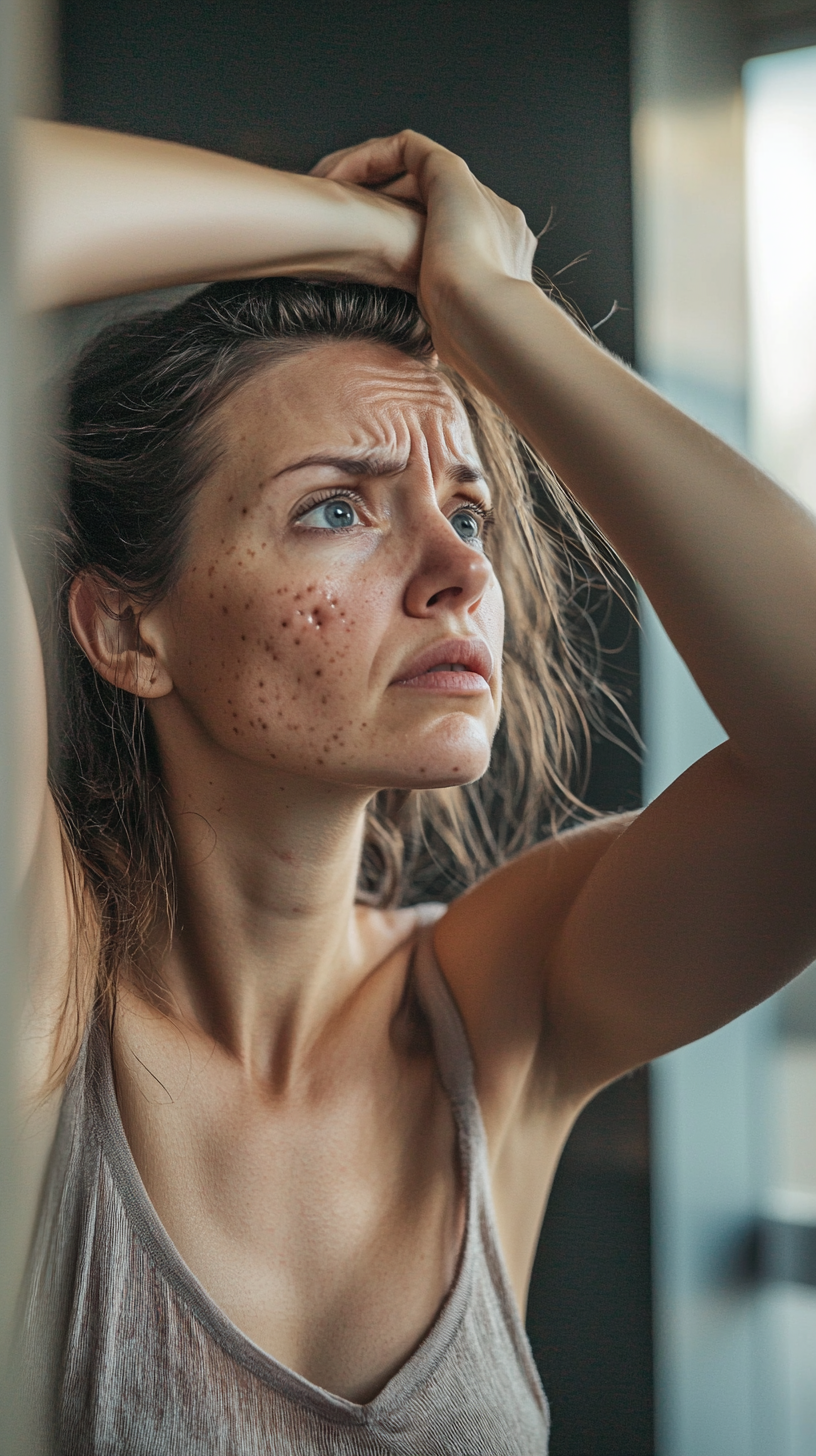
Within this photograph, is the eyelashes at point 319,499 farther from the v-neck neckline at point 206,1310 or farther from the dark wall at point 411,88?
the v-neck neckline at point 206,1310

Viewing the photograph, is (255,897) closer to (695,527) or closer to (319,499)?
(319,499)

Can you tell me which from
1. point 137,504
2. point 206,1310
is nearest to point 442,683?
point 137,504

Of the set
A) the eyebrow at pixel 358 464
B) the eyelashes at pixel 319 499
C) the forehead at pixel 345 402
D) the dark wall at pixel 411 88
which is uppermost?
the dark wall at pixel 411 88

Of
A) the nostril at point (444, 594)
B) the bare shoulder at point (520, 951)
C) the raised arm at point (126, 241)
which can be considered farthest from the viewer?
the bare shoulder at point (520, 951)

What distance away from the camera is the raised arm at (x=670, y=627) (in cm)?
46

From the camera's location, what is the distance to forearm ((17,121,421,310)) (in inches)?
17.7

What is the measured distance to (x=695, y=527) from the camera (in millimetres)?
464

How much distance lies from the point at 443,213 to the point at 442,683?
10.1 inches

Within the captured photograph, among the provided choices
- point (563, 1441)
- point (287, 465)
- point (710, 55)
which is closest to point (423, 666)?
point (287, 465)

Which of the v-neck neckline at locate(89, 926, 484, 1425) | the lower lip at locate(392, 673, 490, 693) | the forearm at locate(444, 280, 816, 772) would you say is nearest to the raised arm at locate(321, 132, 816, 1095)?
the forearm at locate(444, 280, 816, 772)

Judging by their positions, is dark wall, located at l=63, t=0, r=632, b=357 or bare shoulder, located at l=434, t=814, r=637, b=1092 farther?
bare shoulder, located at l=434, t=814, r=637, b=1092

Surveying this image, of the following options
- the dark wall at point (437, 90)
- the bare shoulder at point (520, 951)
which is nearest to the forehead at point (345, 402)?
the dark wall at point (437, 90)

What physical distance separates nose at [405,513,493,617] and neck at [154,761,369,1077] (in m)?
0.13

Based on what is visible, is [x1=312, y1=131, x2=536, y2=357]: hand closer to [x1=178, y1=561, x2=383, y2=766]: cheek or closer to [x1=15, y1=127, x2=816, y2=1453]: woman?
[x1=15, y1=127, x2=816, y2=1453]: woman
